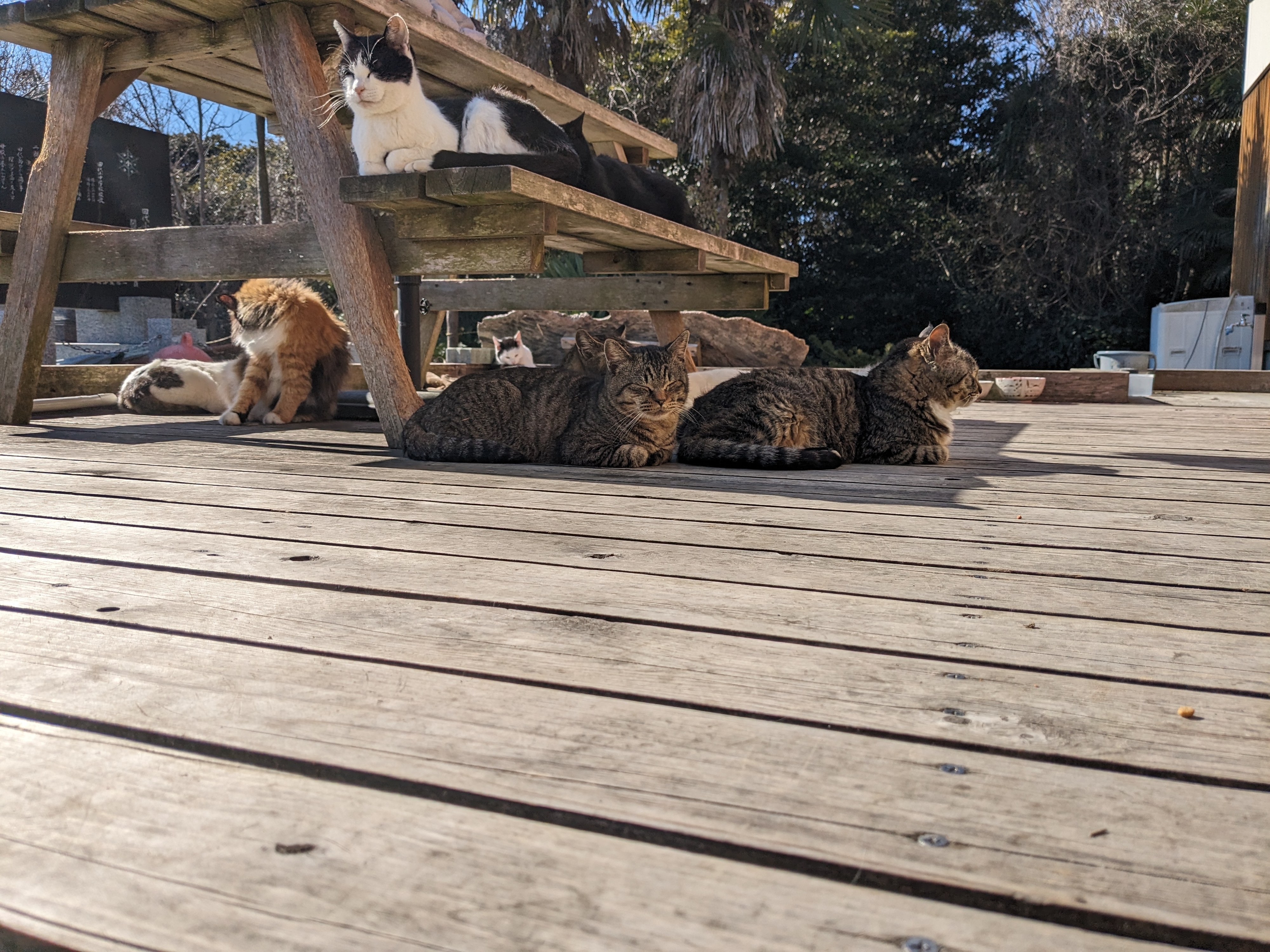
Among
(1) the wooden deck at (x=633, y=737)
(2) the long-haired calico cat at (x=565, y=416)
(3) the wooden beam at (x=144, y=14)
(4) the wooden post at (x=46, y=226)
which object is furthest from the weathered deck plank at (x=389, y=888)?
(4) the wooden post at (x=46, y=226)

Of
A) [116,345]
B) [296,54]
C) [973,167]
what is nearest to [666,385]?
[296,54]

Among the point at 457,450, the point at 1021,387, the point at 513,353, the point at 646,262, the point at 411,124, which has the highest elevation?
the point at 411,124

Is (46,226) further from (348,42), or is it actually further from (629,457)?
Result: (629,457)

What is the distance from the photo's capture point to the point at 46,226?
160 inches

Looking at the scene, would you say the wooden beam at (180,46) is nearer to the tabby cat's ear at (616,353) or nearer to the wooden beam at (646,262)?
the tabby cat's ear at (616,353)

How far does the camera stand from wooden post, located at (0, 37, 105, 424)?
3.95 meters

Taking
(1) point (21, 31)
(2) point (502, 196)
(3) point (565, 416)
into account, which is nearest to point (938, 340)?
(3) point (565, 416)

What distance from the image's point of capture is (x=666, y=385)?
344cm

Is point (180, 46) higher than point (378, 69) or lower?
higher

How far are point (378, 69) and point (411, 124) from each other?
0.23 m

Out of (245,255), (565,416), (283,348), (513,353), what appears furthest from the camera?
(513,353)

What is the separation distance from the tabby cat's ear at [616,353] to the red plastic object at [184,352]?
4379 mm

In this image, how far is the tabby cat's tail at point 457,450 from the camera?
3.31m

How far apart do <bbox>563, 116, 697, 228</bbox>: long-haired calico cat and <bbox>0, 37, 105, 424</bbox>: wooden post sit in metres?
2.14
